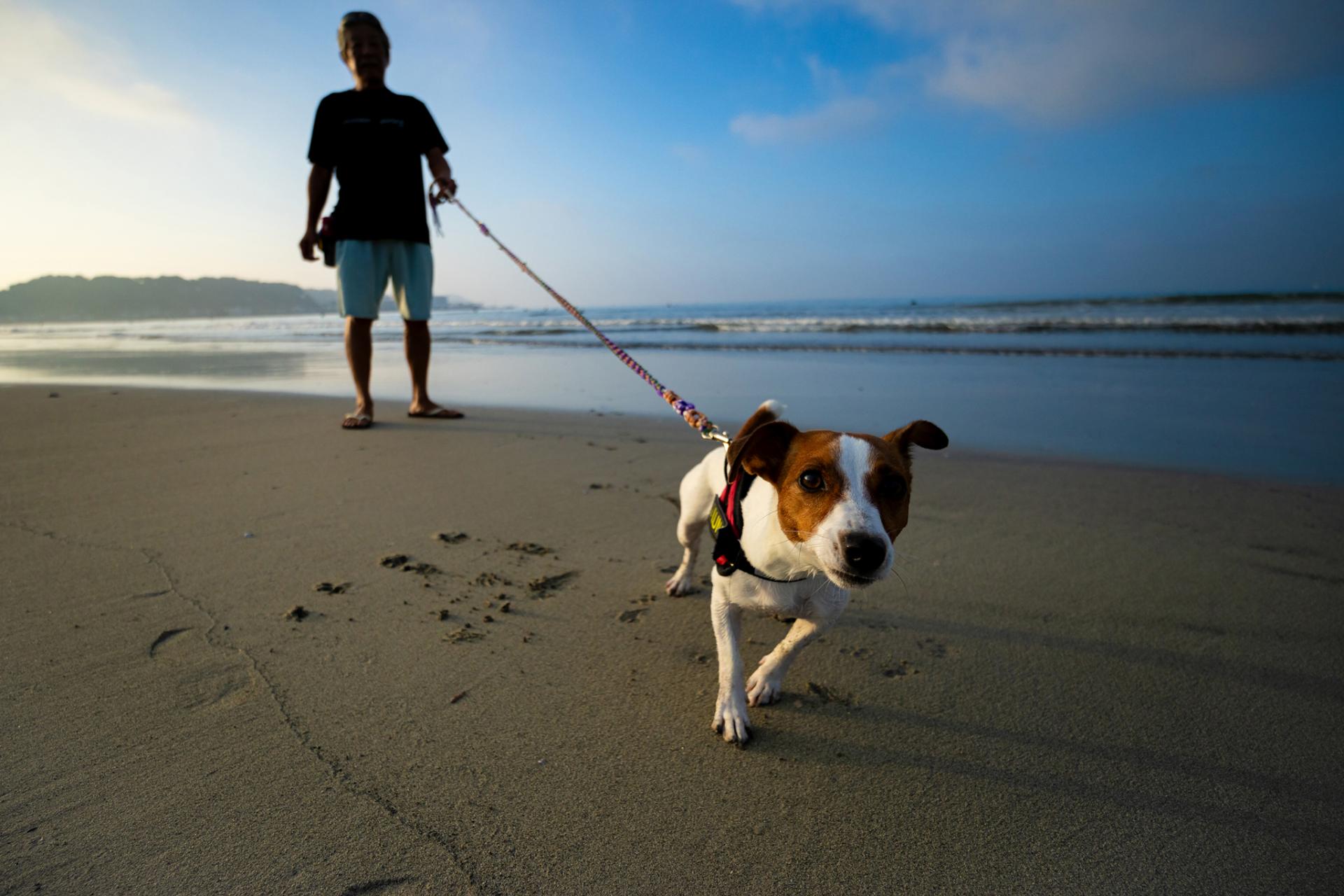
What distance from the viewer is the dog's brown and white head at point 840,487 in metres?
1.44

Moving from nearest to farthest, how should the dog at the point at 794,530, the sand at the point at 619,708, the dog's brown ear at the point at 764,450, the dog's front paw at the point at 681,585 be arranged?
the sand at the point at 619,708 → the dog at the point at 794,530 → the dog's brown ear at the point at 764,450 → the dog's front paw at the point at 681,585

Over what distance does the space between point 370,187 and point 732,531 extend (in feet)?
14.9

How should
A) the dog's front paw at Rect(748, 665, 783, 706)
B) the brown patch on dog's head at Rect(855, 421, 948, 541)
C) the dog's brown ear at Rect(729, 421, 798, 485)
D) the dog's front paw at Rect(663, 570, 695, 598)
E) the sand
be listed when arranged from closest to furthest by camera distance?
the sand < the brown patch on dog's head at Rect(855, 421, 948, 541) < the dog's brown ear at Rect(729, 421, 798, 485) < the dog's front paw at Rect(748, 665, 783, 706) < the dog's front paw at Rect(663, 570, 695, 598)

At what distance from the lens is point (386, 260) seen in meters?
5.19

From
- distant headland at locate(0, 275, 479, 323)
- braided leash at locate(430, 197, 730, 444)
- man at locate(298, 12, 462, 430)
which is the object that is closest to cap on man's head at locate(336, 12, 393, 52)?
man at locate(298, 12, 462, 430)

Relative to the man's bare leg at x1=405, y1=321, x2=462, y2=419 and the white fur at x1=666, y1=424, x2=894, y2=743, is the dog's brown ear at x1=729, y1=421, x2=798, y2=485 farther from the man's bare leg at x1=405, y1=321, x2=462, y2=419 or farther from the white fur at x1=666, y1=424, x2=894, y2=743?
the man's bare leg at x1=405, y1=321, x2=462, y2=419

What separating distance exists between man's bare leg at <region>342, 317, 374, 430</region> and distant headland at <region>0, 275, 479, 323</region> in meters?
42.3

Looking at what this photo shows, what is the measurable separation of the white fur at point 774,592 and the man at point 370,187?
4.15 m

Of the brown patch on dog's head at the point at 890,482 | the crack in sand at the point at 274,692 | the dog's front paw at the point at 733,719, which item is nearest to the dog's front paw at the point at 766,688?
the dog's front paw at the point at 733,719

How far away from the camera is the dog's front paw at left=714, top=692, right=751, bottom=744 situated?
1749 mm

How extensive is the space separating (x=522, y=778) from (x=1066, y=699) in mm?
1583

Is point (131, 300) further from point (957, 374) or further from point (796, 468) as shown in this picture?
point (796, 468)

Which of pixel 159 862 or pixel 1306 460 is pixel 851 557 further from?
pixel 1306 460

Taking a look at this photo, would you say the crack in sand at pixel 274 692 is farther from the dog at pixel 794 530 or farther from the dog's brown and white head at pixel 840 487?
the dog's brown and white head at pixel 840 487
